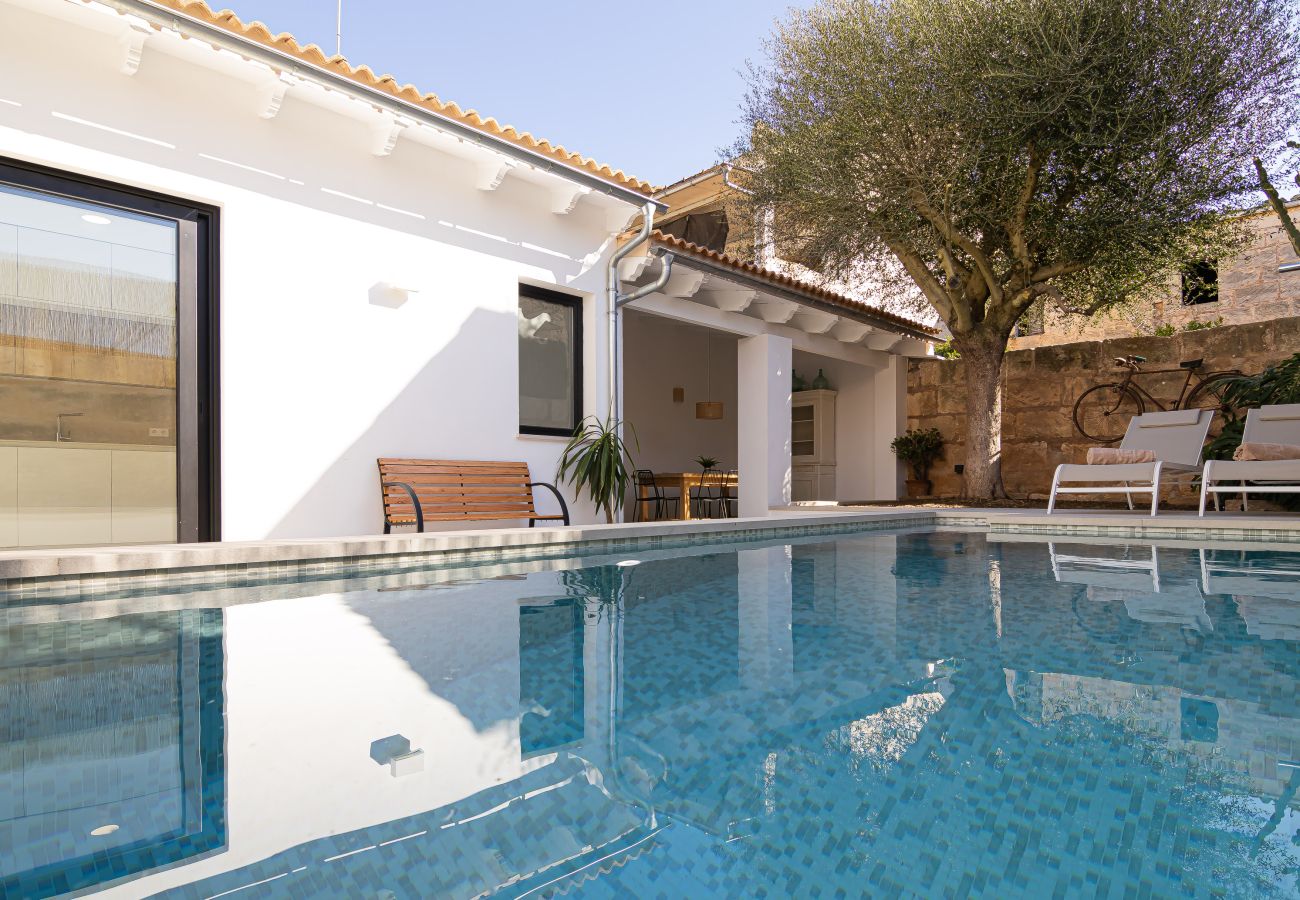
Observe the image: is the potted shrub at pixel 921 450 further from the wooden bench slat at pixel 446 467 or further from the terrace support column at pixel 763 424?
the wooden bench slat at pixel 446 467

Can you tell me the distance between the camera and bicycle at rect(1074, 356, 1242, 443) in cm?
962

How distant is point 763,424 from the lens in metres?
9.43

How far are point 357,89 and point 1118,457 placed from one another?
704 centimetres

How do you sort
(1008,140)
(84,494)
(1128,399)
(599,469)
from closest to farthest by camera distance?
1. (84,494)
2. (599,469)
3. (1008,140)
4. (1128,399)

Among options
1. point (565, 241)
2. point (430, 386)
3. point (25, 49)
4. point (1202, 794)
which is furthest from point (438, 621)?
point (565, 241)

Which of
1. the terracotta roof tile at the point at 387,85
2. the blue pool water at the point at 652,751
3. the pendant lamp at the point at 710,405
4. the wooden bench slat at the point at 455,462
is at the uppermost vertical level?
the terracotta roof tile at the point at 387,85

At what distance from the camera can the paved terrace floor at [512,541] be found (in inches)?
130

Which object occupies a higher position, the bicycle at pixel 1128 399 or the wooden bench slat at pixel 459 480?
the bicycle at pixel 1128 399

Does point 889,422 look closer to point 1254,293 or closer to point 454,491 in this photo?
point 454,491

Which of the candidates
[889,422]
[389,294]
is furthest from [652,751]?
[889,422]

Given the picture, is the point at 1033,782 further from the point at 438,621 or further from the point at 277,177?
the point at 277,177

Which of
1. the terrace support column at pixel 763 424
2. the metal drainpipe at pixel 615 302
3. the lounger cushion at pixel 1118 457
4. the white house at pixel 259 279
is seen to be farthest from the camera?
the terrace support column at pixel 763 424

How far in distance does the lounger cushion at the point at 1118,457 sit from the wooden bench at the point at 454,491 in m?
Answer: 4.96

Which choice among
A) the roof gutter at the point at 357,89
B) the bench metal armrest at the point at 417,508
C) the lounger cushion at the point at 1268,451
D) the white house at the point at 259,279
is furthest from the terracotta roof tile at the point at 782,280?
the lounger cushion at the point at 1268,451
